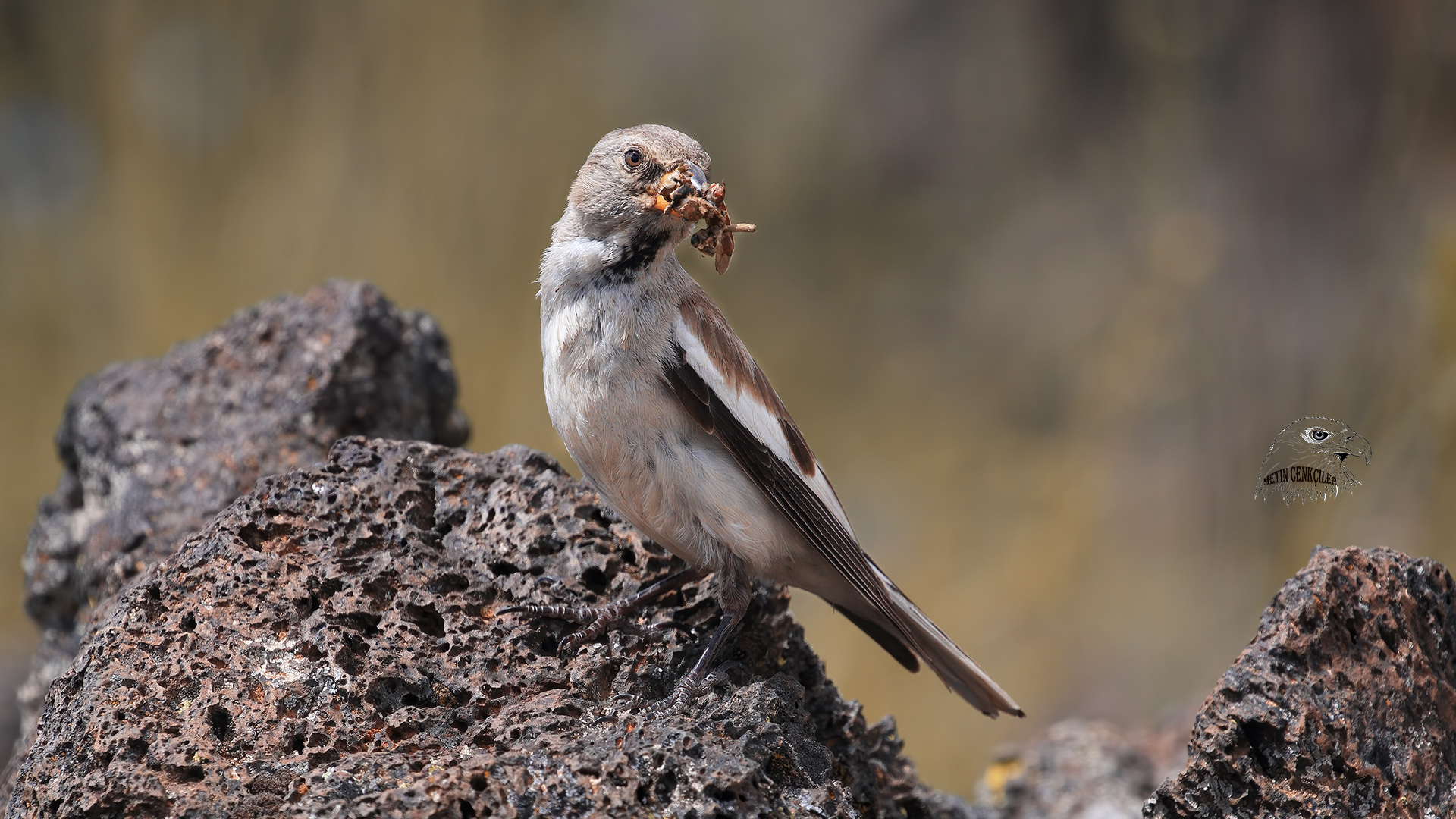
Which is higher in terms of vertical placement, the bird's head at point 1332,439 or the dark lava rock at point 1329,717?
the bird's head at point 1332,439

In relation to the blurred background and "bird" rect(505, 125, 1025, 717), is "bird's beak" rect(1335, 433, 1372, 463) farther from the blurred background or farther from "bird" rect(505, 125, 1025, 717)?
the blurred background

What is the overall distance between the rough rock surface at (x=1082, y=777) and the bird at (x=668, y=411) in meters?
1.25

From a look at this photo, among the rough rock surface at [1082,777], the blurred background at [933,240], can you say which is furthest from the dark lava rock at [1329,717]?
the blurred background at [933,240]

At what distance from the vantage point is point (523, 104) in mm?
11492

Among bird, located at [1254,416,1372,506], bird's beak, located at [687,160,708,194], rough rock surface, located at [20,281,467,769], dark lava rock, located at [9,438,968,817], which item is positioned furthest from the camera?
rough rock surface, located at [20,281,467,769]

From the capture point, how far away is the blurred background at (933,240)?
30.4ft

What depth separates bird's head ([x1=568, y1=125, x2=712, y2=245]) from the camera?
3.17 meters

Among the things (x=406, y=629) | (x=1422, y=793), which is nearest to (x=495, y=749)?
(x=406, y=629)

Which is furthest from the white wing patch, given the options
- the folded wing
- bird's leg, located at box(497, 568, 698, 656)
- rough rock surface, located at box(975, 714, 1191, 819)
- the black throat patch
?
rough rock surface, located at box(975, 714, 1191, 819)

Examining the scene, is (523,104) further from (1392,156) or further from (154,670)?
(154,670)

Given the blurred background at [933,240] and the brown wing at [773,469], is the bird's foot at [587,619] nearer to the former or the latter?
the brown wing at [773,469]

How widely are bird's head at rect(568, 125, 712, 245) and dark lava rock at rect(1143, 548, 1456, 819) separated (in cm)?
189

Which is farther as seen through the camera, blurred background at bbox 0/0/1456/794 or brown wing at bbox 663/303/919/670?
blurred background at bbox 0/0/1456/794

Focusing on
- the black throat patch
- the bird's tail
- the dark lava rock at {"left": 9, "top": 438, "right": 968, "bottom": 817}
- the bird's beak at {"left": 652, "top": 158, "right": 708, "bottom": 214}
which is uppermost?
the bird's beak at {"left": 652, "top": 158, "right": 708, "bottom": 214}
